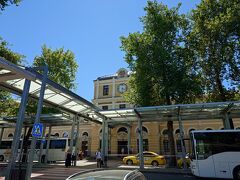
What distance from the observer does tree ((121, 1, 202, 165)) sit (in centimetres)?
2064

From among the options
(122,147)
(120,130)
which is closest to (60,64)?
(120,130)

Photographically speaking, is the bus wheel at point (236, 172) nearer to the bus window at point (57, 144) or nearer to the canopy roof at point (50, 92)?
the canopy roof at point (50, 92)

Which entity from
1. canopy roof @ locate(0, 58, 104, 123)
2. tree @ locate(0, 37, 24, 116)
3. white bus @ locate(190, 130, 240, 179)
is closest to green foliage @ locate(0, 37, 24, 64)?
tree @ locate(0, 37, 24, 116)

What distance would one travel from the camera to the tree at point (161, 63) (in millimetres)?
20641

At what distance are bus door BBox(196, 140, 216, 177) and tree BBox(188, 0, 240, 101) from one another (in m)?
8.51

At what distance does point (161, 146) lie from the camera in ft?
108

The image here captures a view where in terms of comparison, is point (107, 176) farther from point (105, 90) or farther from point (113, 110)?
point (105, 90)

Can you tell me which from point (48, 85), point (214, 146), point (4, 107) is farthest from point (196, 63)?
point (4, 107)

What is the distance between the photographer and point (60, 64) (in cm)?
2764

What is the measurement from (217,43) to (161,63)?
546 cm

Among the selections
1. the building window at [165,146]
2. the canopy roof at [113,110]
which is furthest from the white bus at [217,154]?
the building window at [165,146]

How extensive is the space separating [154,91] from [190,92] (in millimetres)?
3606

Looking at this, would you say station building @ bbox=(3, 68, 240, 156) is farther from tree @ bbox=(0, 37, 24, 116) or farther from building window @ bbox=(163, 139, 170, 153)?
tree @ bbox=(0, 37, 24, 116)

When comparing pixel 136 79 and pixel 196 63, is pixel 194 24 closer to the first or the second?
pixel 196 63
